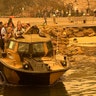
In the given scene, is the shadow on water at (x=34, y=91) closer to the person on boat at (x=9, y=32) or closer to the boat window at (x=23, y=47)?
the boat window at (x=23, y=47)

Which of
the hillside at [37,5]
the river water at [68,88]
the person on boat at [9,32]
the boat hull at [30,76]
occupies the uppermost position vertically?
the person on boat at [9,32]

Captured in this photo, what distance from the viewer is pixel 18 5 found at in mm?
89625

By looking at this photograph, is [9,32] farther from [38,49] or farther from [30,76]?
[30,76]

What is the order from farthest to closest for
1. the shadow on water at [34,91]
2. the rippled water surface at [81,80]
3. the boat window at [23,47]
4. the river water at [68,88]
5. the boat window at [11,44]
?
the boat window at [11,44] → the boat window at [23,47] → the rippled water surface at [81,80] → the river water at [68,88] → the shadow on water at [34,91]

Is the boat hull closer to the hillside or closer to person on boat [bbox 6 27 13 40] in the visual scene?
person on boat [bbox 6 27 13 40]

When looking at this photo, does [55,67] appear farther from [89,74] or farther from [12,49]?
[89,74]

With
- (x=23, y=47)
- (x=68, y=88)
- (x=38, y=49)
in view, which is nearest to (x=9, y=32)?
(x=23, y=47)

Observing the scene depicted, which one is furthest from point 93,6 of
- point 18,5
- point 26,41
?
point 26,41

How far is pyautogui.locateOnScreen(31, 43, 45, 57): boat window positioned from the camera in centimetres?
2962

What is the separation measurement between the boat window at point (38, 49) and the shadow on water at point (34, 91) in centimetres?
188

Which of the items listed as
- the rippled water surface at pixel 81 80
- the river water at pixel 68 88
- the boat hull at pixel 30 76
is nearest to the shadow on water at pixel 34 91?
the river water at pixel 68 88

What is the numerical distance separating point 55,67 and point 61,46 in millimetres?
17430

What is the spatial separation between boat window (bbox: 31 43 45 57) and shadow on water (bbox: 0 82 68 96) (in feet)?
6.16

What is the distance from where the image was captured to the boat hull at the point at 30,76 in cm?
2802
